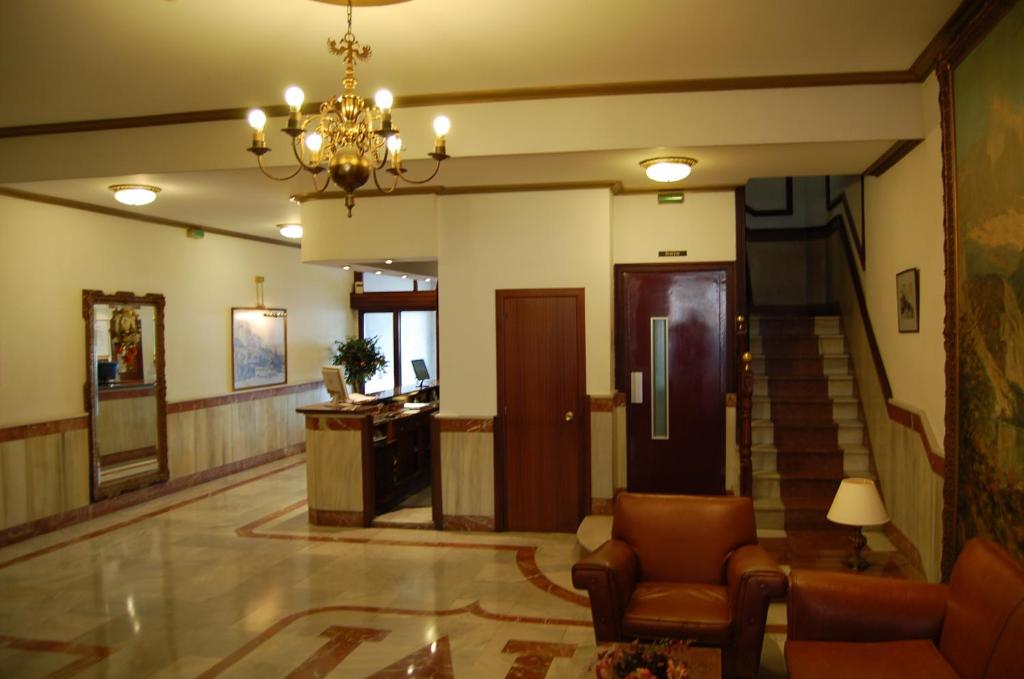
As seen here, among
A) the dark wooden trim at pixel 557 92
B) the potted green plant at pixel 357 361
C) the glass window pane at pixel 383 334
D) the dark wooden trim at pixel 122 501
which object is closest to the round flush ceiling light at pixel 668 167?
the dark wooden trim at pixel 557 92

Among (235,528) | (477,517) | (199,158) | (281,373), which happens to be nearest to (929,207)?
(477,517)

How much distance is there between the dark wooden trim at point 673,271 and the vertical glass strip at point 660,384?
25cm

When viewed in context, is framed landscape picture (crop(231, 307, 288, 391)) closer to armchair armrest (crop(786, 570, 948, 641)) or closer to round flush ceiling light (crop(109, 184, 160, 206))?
round flush ceiling light (crop(109, 184, 160, 206))

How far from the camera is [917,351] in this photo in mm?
4855

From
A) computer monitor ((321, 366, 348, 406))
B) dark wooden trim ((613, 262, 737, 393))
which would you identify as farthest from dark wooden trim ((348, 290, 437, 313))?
dark wooden trim ((613, 262, 737, 393))

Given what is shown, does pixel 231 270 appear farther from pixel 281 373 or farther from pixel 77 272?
pixel 77 272

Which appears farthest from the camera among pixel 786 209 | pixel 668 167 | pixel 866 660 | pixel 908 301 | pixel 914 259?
pixel 786 209

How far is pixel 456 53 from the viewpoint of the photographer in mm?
4270

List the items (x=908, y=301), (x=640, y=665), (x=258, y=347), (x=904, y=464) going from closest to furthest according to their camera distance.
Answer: (x=640, y=665), (x=908, y=301), (x=904, y=464), (x=258, y=347)

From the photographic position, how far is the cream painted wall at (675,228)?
6.42 meters

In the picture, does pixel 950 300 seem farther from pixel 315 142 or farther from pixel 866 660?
pixel 315 142

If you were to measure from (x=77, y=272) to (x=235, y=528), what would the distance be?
276 cm

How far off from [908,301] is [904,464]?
111 cm

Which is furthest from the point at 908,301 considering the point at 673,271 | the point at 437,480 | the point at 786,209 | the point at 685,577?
the point at 437,480
